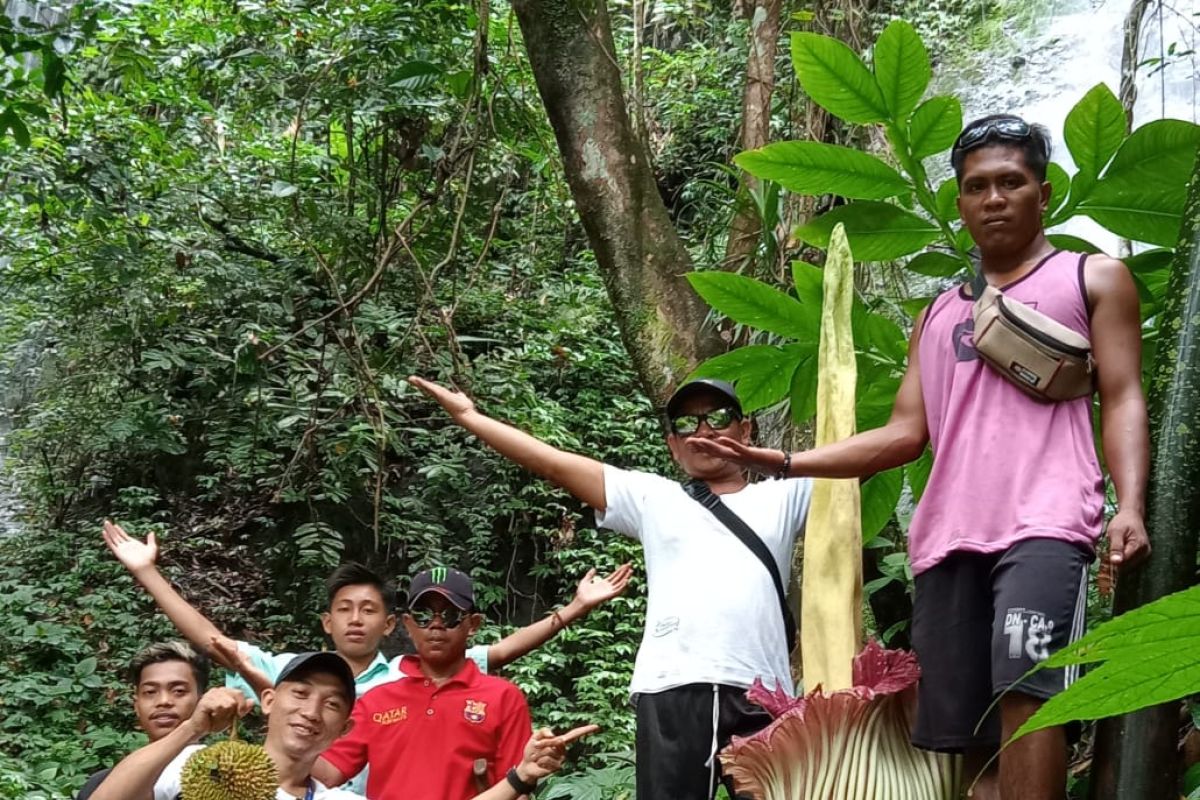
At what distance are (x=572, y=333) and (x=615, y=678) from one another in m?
2.74

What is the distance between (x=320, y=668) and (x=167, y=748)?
1.75ft

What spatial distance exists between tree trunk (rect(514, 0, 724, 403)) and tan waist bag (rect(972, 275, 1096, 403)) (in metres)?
1.47

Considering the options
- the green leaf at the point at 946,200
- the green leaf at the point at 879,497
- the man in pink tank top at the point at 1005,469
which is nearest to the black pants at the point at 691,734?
the green leaf at the point at 879,497

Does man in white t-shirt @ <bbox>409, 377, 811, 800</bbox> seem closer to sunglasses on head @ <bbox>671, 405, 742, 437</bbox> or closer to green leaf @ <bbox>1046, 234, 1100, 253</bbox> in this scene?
sunglasses on head @ <bbox>671, 405, 742, 437</bbox>

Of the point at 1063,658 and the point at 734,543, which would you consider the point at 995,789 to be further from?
the point at 1063,658

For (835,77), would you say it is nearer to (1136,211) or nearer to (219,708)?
(1136,211)

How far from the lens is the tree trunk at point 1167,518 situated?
3.98 ft

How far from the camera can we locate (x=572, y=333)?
8.67 meters

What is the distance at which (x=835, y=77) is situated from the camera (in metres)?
2.28

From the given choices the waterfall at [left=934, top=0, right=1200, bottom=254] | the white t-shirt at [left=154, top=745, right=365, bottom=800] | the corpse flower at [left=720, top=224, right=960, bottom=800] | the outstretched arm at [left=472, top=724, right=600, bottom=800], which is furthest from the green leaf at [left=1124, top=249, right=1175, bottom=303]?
the waterfall at [left=934, top=0, right=1200, bottom=254]

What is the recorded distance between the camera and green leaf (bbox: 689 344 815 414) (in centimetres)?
247

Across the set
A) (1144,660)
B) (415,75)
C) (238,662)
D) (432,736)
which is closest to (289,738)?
(238,662)

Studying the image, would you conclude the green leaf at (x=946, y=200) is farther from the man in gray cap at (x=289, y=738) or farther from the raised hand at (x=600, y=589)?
the man in gray cap at (x=289, y=738)

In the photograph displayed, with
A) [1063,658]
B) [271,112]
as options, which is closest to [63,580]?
[271,112]
